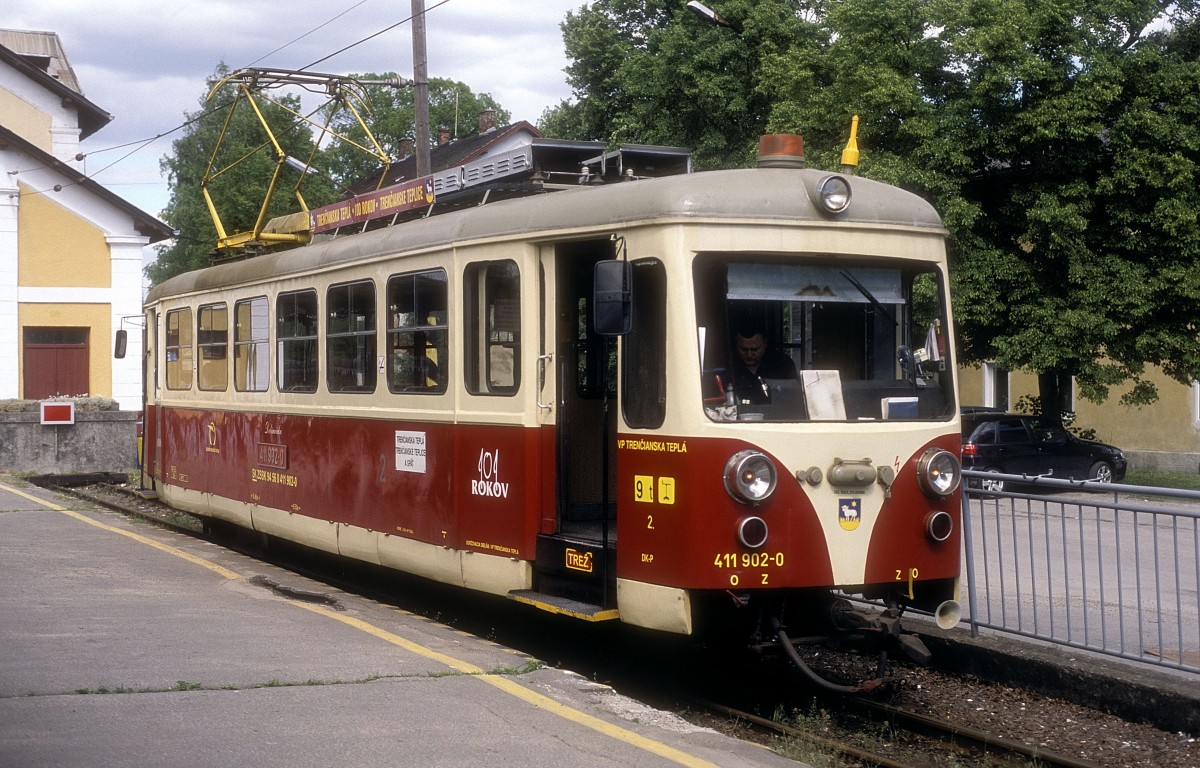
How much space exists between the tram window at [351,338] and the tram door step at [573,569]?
2.63 metres

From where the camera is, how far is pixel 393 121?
7569 centimetres

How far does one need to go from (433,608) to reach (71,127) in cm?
3858

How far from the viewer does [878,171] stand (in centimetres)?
2441

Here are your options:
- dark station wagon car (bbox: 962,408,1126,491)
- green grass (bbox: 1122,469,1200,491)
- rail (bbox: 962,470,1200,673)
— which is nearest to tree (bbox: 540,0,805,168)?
dark station wagon car (bbox: 962,408,1126,491)

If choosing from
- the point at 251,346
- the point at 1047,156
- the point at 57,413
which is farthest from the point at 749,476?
the point at 57,413

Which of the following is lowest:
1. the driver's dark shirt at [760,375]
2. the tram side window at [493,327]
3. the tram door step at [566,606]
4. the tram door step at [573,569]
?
the tram door step at [566,606]

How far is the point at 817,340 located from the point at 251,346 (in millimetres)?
6889

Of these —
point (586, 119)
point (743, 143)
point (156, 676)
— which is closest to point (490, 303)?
point (156, 676)

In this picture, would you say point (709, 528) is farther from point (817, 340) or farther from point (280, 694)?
point (280, 694)

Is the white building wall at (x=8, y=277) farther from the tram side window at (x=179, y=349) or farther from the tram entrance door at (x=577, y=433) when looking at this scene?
the tram entrance door at (x=577, y=433)

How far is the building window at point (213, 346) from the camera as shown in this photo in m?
13.9

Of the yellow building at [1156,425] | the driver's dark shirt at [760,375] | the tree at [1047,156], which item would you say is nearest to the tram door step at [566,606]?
the driver's dark shirt at [760,375]

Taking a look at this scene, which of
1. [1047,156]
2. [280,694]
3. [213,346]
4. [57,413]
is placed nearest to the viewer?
[280,694]

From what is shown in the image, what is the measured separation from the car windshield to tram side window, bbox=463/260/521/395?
1.62m
